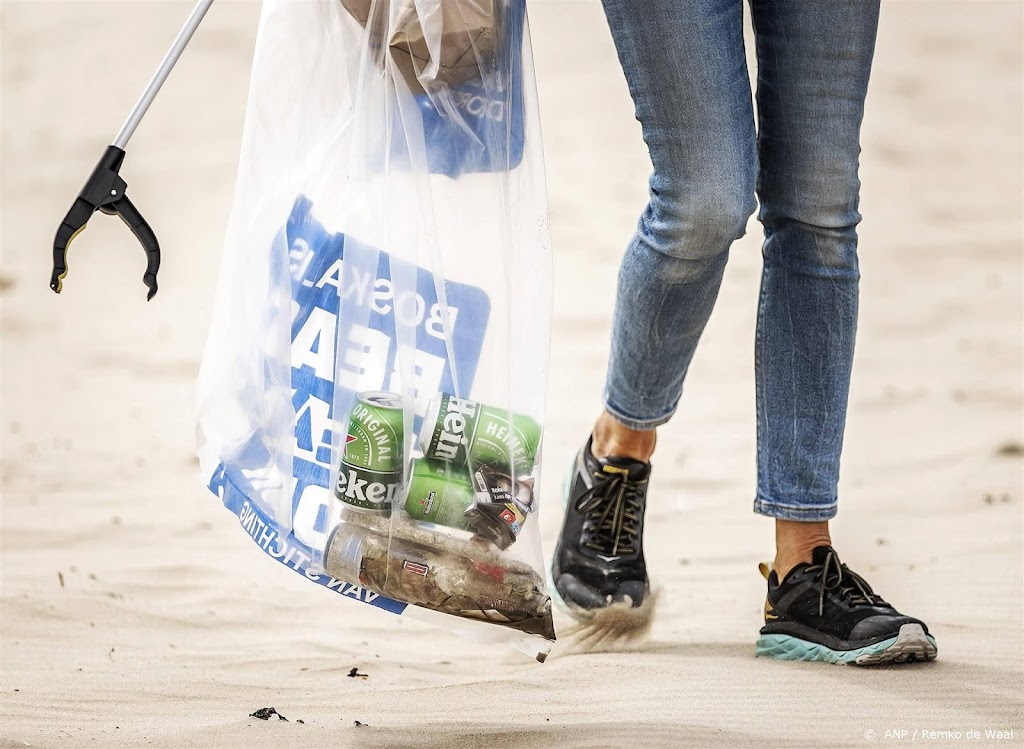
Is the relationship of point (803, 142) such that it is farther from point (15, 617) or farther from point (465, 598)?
point (15, 617)

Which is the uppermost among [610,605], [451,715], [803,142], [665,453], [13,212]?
[13,212]

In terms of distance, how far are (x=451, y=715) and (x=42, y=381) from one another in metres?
2.50

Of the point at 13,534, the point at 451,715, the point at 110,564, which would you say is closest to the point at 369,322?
the point at 451,715

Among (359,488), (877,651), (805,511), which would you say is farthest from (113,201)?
(877,651)

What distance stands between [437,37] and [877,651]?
1075mm

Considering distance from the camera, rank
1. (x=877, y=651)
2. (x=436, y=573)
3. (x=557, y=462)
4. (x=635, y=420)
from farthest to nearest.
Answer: (x=557, y=462) → (x=635, y=420) → (x=877, y=651) → (x=436, y=573)

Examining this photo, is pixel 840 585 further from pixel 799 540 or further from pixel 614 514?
pixel 614 514

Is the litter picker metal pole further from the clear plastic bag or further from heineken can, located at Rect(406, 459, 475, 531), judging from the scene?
heineken can, located at Rect(406, 459, 475, 531)

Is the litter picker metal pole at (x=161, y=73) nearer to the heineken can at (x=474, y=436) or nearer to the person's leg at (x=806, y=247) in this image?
the heineken can at (x=474, y=436)

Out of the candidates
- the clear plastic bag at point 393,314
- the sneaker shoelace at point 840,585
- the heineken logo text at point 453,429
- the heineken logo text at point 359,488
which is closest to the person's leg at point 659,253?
the clear plastic bag at point 393,314

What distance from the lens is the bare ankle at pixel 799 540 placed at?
5.99 ft

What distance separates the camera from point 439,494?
1.51 meters

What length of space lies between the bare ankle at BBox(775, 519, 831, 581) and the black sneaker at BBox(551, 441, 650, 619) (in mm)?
240

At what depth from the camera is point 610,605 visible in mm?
1902
